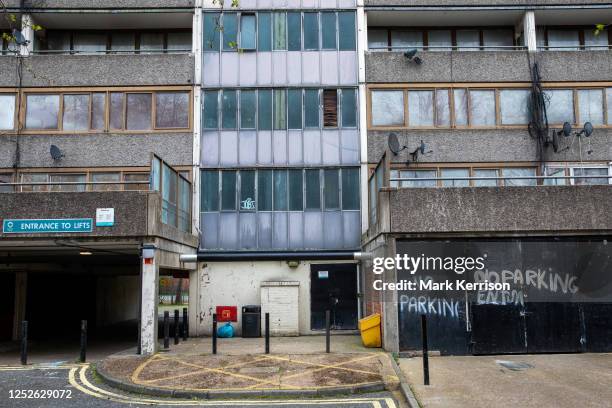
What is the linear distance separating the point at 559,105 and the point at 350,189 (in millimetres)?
7504

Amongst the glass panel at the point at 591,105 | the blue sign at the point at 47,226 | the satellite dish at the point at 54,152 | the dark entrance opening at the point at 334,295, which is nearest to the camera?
the blue sign at the point at 47,226

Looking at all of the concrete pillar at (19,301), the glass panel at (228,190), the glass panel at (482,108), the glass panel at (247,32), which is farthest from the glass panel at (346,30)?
the concrete pillar at (19,301)

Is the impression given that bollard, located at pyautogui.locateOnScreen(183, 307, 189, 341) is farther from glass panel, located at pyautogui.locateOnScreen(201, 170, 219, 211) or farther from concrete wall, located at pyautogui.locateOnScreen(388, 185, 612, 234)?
concrete wall, located at pyautogui.locateOnScreen(388, 185, 612, 234)

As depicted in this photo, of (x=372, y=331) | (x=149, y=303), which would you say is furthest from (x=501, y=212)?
(x=149, y=303)

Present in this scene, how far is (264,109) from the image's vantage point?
18359 millimetres

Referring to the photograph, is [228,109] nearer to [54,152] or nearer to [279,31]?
[279,31]

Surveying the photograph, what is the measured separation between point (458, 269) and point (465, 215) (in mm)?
1242

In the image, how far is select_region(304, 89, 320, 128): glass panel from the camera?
1833 centimetres

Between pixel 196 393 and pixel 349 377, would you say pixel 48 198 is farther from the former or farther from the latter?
pixel 349 377

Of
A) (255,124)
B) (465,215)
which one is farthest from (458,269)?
(255,124)

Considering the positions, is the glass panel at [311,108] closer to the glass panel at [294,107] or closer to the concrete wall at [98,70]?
the glass panel at [294,107]

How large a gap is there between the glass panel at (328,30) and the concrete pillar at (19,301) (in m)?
12.7

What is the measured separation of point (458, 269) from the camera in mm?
12547

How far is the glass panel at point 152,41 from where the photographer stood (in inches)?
771
